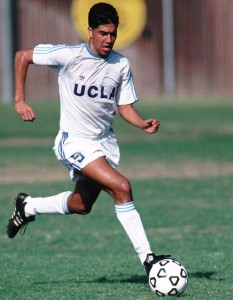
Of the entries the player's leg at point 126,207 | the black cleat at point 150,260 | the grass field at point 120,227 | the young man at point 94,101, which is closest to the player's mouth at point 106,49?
the young man at point 94,101

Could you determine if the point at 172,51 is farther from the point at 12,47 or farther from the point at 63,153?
the point at 63,153

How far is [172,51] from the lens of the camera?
3603cm

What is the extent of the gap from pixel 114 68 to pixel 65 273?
6.39 ft

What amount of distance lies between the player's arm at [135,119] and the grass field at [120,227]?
1.29m

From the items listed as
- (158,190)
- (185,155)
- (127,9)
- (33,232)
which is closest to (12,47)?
(127,9)

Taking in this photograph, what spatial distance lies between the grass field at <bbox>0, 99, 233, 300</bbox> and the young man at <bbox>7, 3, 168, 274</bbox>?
0.87m

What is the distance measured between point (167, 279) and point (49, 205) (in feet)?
5.64

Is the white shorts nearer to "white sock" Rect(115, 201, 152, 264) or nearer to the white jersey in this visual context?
the white jersey

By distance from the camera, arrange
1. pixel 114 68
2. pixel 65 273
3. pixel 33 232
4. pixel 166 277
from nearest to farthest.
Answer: pixel 166 277 → pixel 114 68 → pixel 65 273 → pixel 33 232

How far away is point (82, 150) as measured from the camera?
8898 millimetres

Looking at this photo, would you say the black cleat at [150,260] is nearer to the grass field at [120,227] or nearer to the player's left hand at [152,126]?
the grass field at [120,227]

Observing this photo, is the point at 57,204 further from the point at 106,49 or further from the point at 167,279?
the point at 167,279

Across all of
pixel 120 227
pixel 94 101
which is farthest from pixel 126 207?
pixel 120 227

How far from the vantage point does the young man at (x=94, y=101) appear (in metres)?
8.68
